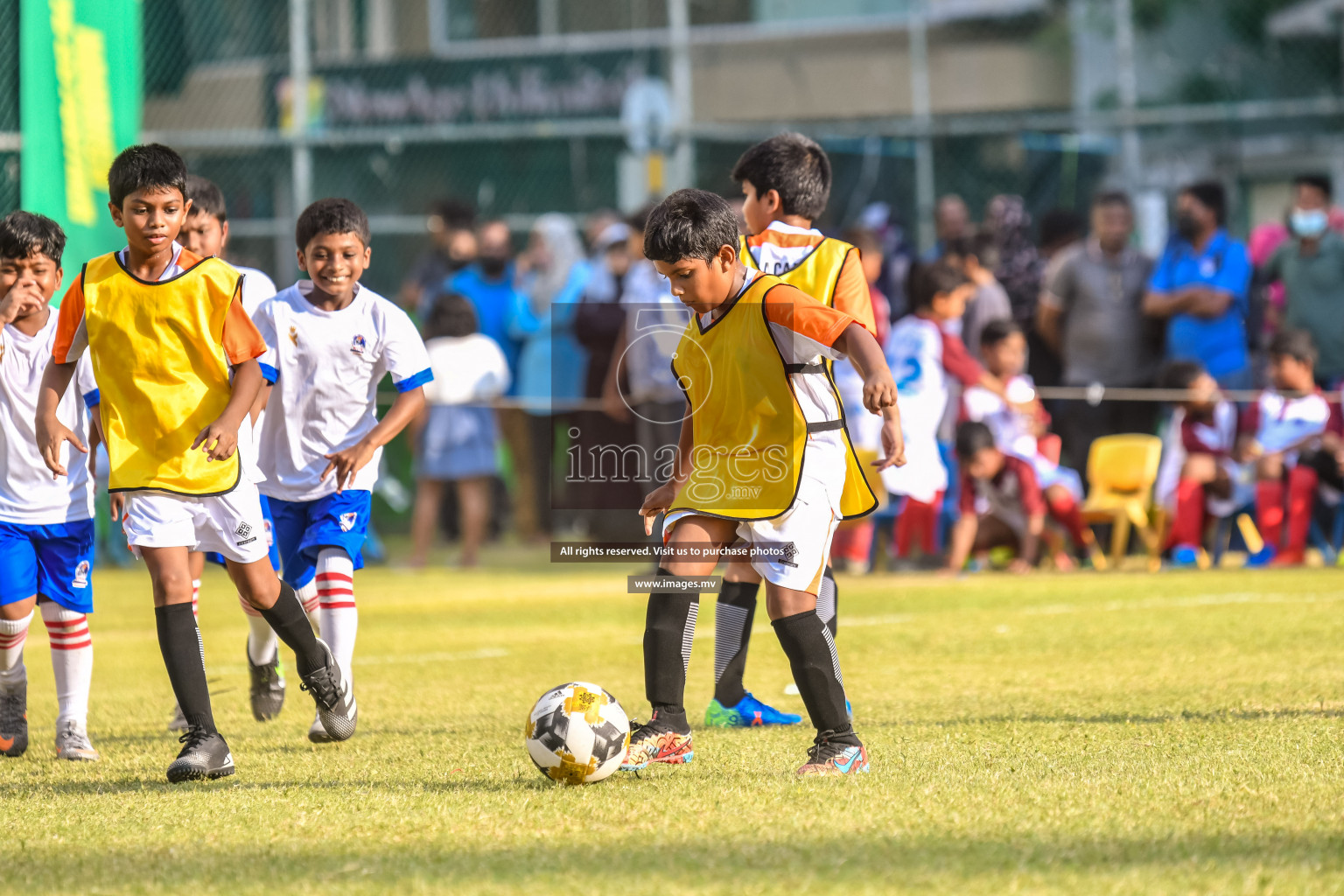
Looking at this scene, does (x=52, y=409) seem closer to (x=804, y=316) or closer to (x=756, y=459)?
(x=756, y=459)

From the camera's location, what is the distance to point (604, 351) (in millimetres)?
12312

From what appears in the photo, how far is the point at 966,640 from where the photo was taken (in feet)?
24.2

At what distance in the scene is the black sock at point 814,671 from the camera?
4.32 m

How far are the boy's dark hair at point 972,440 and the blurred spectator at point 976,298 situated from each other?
1.03 metres

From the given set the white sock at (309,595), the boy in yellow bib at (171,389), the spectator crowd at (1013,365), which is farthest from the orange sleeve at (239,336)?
the spectator crowd at (1013,365)

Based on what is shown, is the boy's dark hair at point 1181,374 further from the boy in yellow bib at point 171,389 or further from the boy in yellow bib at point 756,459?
the boy in yellow bib at point 171,389

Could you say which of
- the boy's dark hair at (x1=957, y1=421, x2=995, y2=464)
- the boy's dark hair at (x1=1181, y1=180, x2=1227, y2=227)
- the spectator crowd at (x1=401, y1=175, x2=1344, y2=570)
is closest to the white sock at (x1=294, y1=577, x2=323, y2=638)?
the spectator crowd at (x1=401, y1=175, x2=1344, y2=570)

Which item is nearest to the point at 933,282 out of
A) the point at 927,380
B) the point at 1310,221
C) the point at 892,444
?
the point at 927,380

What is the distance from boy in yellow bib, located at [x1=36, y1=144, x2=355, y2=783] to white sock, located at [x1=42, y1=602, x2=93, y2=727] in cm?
85

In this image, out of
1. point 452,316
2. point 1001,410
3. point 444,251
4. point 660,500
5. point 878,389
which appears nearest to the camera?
point 878,389

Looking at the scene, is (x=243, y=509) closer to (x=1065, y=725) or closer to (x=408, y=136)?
(x=1065, y=725)

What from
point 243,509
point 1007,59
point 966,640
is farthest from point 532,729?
point 1007,59

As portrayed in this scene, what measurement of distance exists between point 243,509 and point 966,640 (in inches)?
146

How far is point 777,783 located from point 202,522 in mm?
1803
